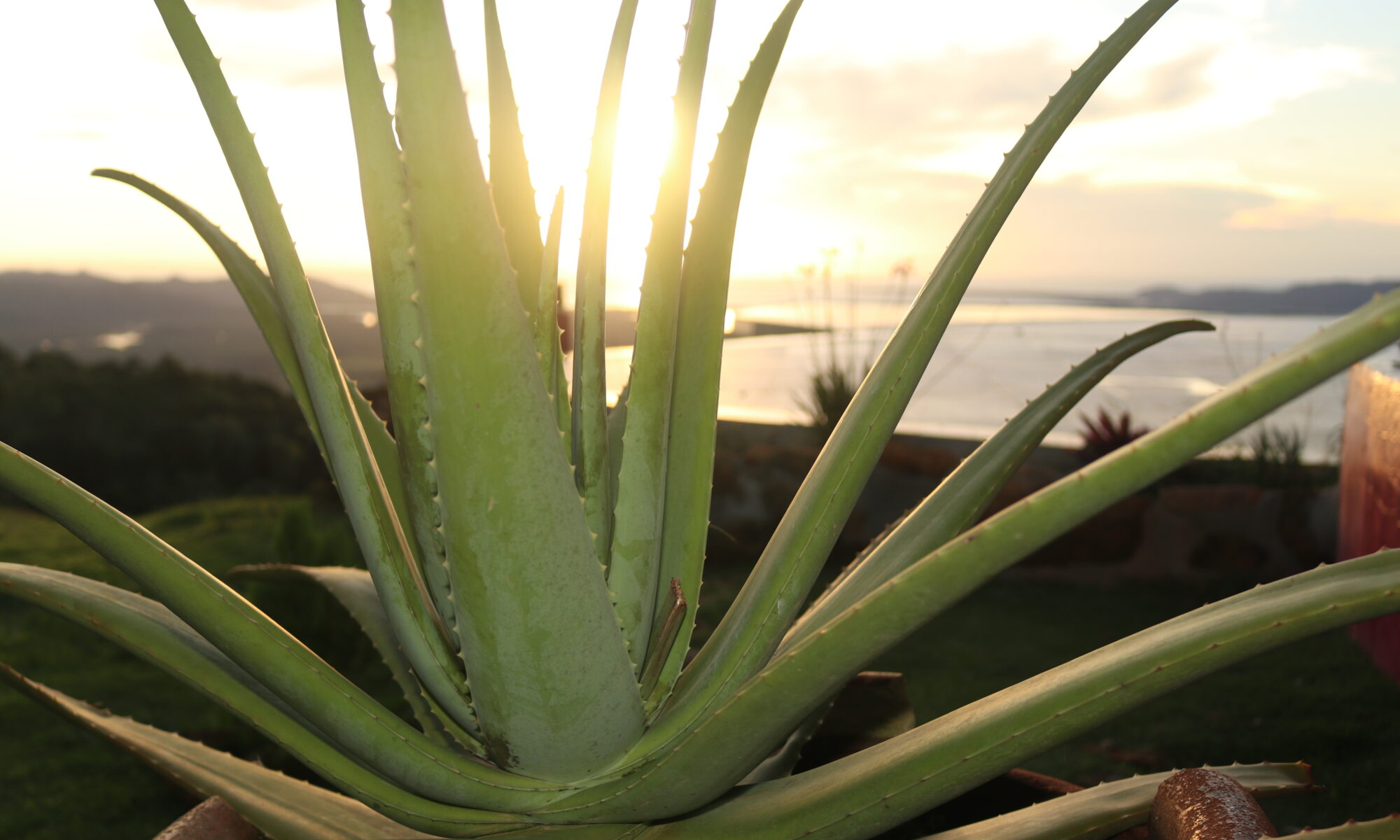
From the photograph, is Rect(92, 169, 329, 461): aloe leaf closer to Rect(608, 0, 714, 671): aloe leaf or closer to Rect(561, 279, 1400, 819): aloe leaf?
Rect(608, 0, 714, 671): aloe leaf

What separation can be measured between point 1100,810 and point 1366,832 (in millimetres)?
208

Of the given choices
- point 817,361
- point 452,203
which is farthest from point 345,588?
point 817,361

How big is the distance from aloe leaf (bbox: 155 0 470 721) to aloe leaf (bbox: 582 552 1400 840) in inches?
7.2

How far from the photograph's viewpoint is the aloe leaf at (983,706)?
1.74ft

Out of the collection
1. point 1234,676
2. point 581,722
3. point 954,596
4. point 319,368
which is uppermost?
point 319,368

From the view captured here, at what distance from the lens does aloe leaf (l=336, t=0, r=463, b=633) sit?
0.62 m

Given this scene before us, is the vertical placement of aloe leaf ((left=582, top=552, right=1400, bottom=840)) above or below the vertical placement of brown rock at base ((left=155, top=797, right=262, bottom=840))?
above

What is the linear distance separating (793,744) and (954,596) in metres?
0.43

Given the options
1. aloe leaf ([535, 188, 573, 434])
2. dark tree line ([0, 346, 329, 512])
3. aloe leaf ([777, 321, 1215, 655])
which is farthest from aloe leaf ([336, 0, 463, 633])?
dark tree line ([0, 346, 329, 512])

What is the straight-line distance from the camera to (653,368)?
29.7 inches

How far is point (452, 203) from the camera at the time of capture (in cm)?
52

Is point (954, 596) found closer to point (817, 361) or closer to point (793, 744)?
point (793, 744)

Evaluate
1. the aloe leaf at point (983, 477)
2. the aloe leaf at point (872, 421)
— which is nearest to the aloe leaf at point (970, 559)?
the aloe leaf at point (872, 421)

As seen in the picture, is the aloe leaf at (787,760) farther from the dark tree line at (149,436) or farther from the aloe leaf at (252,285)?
the dark tree line at (149,436)
